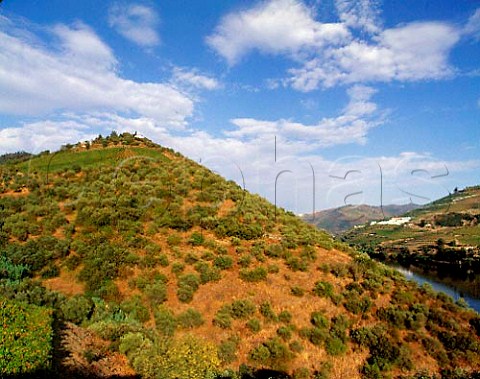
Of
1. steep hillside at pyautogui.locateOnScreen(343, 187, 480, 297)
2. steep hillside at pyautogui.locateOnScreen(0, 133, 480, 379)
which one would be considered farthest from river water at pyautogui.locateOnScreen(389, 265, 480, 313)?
steep hillside at pyautogui.locateOnScreen(0, 133, 480, 379)

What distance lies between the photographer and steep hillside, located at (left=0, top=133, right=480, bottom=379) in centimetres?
1225

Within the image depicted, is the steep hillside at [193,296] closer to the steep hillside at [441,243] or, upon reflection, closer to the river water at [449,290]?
the river water at [449,290]

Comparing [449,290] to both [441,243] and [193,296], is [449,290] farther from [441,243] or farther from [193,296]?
[193,296]

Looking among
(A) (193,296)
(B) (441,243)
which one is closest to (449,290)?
(B) (441,243)

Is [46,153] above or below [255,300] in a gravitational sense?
above

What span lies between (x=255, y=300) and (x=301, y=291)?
297 cm

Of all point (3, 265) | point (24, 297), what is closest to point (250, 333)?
point (24, 297)

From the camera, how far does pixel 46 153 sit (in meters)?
40.2

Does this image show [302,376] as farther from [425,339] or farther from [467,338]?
[467,338]

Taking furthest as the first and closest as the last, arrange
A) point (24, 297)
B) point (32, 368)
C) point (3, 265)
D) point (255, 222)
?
point (255, 222) → point (3, 265) → point (24, 297) → point (32, 368)

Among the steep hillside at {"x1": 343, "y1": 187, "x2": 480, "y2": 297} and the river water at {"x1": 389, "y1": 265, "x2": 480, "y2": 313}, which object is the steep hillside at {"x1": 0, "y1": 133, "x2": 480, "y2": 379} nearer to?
the river water at {"x1": 389, "y1": 265, "x2": 480, "y2": 313}

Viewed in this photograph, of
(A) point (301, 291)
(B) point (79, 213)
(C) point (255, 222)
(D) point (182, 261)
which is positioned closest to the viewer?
(A) point (301, 291)

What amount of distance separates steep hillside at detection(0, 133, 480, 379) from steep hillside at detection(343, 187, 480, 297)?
42.4m

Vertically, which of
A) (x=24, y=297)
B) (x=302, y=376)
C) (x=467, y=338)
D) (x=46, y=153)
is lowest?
(x=302, y=376)
